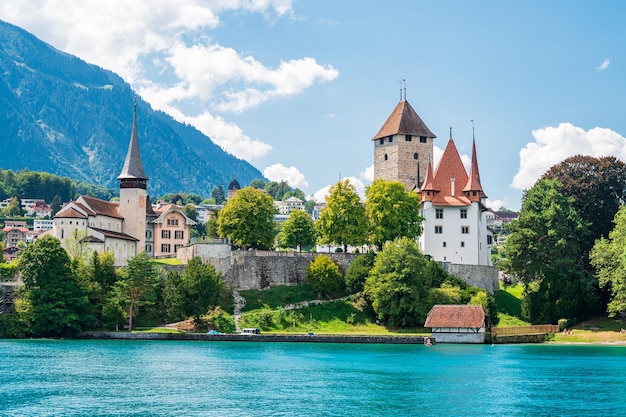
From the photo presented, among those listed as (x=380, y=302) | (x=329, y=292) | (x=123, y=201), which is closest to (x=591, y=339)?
(x=380, y=302)

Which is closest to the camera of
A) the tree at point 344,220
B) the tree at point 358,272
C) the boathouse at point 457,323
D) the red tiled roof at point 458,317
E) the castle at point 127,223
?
the red tiled roof at point 458,317

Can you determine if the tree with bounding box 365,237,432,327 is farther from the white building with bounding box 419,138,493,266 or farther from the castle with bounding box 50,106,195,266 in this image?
the castle with bounding box 50,106,195,266

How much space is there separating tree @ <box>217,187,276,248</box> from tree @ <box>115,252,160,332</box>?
12.7 meters

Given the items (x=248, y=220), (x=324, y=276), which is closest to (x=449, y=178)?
(x=324, y=276)

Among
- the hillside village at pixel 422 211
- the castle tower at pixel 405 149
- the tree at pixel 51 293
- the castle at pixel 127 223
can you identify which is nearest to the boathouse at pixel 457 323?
the hillside village at pixel 422 211

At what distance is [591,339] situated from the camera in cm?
7244

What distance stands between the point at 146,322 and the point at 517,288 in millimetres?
40747

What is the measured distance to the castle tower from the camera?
319 ft

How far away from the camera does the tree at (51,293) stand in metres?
71.9

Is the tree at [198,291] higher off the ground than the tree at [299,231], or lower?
lower

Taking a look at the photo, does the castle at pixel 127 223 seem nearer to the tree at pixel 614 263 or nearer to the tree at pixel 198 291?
the tree at pixel 198 291

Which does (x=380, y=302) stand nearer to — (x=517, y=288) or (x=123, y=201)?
(x=517, y=288)

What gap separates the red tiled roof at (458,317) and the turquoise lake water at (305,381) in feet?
14.0

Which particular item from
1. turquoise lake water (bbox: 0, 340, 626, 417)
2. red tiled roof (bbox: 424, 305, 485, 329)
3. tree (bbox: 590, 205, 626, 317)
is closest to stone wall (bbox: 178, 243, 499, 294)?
tree (bbox: 590, 205, 626, 317)
